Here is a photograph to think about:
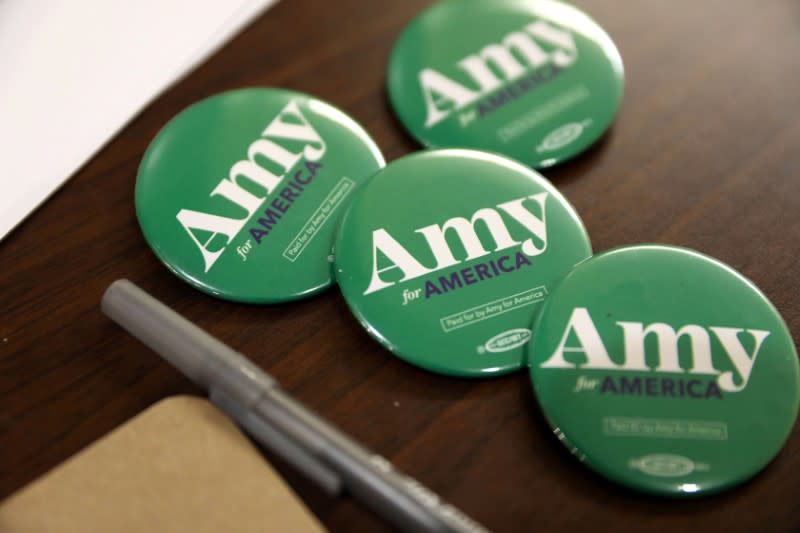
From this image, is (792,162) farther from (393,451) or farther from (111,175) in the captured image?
(111,175)

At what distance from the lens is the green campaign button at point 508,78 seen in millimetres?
778

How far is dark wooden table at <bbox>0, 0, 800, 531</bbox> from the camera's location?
608mm

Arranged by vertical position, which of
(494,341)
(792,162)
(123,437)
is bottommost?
(792,162)

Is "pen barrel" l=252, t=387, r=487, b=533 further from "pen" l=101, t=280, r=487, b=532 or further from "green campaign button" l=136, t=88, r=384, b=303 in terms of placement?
"green campaign button" l=136, t=88, r=384, b=303

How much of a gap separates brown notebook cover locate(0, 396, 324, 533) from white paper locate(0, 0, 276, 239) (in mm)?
259

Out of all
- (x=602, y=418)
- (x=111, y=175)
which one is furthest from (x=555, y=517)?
(x=111, y=175)

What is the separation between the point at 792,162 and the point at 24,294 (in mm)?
718

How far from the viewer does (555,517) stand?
1.95ft

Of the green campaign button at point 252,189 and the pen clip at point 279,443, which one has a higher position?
the green campaign button at point 252,189

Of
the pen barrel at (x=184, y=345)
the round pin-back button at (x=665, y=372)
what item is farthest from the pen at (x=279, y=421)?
the round pin-back button at (x=665, y=372)

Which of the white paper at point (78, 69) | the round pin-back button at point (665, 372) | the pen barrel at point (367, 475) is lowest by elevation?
the round pin-back button at point (665, 372)

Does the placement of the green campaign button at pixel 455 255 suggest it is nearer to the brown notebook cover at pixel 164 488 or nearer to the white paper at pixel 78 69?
the brown notebook cover at pixel 164 488

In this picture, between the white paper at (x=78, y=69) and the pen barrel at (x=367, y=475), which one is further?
the white paper at (x=78, y=69)

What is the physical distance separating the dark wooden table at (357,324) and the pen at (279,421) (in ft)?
0.09
